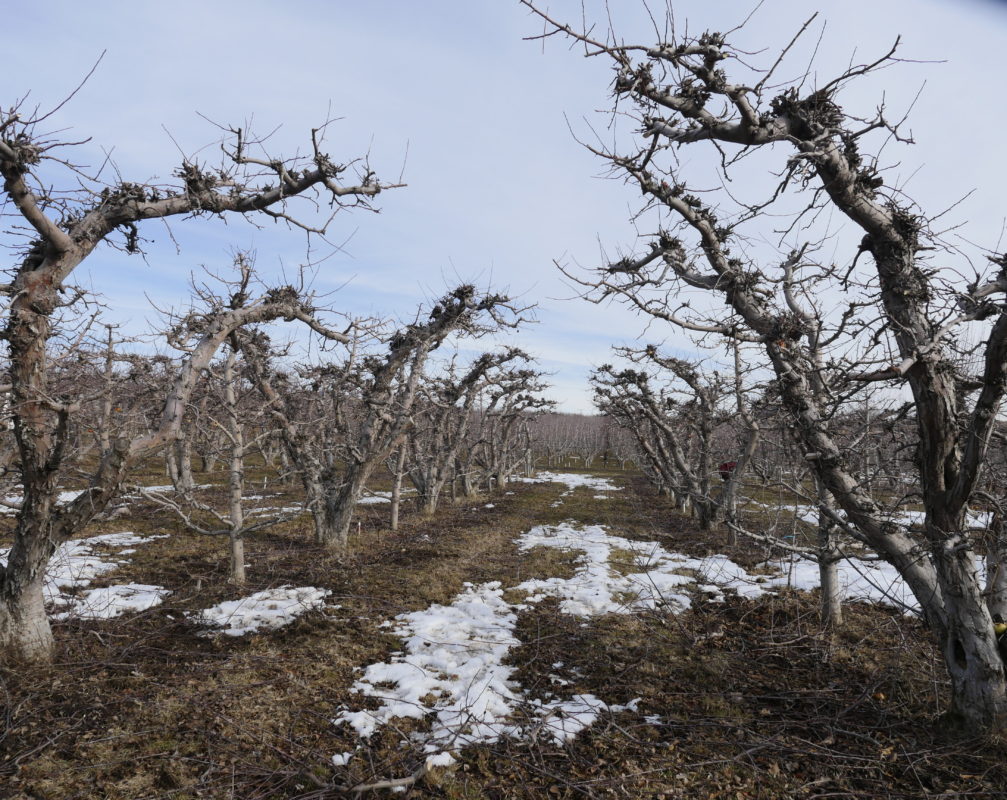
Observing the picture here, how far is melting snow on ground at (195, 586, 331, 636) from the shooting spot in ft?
19.1

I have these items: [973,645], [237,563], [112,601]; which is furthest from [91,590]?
[973,645]

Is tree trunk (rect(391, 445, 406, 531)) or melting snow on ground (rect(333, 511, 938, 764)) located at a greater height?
tree trunk (rect(391, 445, 406, 531))

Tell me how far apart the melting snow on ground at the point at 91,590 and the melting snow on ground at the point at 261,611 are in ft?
3.12

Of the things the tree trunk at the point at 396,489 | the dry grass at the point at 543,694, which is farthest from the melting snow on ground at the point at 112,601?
the tree trunk at the point at 396,489

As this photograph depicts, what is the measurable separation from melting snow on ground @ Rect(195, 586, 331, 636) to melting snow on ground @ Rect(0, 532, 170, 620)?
951 millimetres

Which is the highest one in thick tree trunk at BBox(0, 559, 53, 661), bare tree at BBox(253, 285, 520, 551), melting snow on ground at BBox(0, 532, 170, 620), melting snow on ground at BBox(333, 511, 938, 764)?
bare tree at BBox(253, 285, 520, 551)

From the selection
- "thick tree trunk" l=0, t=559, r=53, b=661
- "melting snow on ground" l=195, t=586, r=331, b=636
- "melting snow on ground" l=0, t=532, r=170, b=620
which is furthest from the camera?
"melting snow on ground" l=0, t=532, r=170, b=620

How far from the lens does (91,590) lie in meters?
6.99

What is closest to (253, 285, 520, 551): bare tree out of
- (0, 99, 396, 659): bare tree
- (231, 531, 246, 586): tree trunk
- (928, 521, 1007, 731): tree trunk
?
(231, 531, 246, 586): tree trunk

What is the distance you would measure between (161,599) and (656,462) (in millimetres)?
12227

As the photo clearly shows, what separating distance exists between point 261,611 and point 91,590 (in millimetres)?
2770

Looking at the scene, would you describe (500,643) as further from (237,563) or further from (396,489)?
(396,489)

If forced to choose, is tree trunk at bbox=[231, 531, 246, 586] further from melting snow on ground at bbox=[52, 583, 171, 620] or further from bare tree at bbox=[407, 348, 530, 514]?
bare tree at bbox=[407, 348, 530, 514]

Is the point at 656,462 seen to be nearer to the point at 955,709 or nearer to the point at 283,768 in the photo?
the point at 955,709
